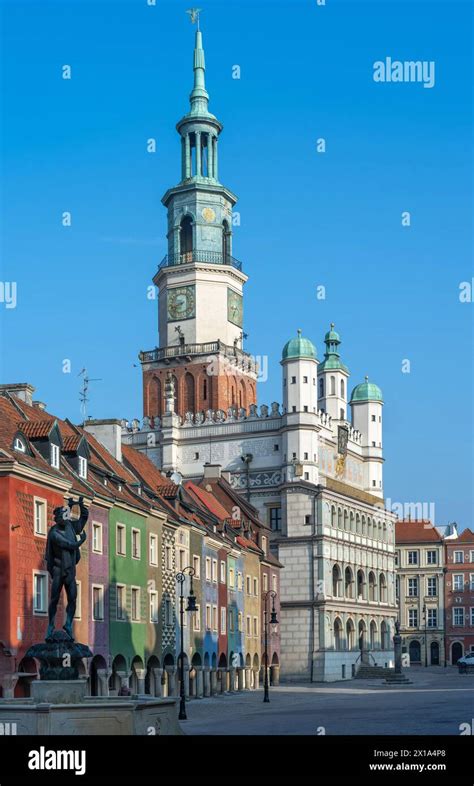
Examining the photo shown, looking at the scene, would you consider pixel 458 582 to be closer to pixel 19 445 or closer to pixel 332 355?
pixel 332 355

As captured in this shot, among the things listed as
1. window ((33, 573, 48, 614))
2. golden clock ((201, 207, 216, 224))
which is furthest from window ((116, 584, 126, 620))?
golden clock ((201, 207, 216, 224))

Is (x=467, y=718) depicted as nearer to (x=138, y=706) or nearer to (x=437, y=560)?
(x=138, y=706)

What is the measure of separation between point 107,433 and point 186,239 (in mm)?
49826

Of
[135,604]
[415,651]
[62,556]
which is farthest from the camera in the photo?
[415,651]

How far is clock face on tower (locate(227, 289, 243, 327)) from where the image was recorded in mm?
107750

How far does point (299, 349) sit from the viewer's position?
333 feet

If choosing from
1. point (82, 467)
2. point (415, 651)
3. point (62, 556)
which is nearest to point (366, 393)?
point (415, 651)

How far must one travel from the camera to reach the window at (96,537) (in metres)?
49.0

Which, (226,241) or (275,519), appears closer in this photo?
(275,519)

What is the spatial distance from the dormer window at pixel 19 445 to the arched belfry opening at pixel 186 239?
64463 mm

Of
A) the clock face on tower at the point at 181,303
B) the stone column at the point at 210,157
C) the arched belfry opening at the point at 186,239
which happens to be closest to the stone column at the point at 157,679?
the clock face on tower at the point at 181,303

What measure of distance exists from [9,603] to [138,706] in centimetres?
1395

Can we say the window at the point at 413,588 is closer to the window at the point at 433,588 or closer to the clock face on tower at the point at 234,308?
the window at the point at 433,588
